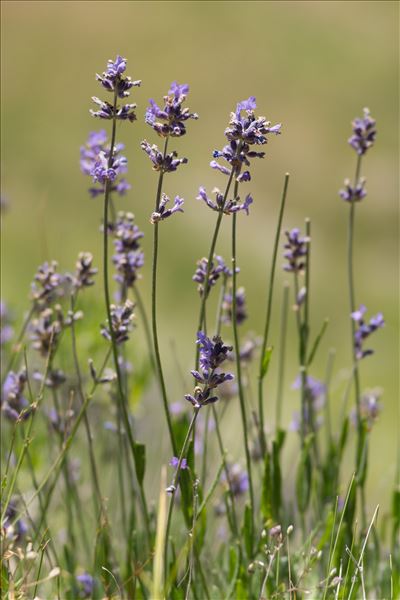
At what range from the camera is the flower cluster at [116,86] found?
3.35ft

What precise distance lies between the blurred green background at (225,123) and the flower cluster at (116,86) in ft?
11.1

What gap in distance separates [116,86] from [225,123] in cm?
371

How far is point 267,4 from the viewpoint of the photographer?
5.00 m

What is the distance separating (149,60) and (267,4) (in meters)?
0.77

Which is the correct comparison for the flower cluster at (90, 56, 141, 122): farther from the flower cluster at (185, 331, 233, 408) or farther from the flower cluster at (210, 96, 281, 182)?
the flower cluster at (185, 331, 233, 408)

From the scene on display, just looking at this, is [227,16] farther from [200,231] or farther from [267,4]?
[200,231]

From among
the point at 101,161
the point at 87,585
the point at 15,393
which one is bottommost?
the point at 87,585

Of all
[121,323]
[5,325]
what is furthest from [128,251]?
[5,325]

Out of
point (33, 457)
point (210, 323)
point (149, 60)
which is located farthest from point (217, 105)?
point (33, 457)

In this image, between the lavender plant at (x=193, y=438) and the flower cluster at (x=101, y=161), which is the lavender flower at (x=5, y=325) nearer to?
the lavender plant at (x=193, y=438)

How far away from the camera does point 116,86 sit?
3.37 ft

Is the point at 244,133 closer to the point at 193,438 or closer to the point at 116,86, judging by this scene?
the point at 116,86

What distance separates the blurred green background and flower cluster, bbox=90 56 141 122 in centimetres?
337

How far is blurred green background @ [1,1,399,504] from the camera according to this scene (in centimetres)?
456
